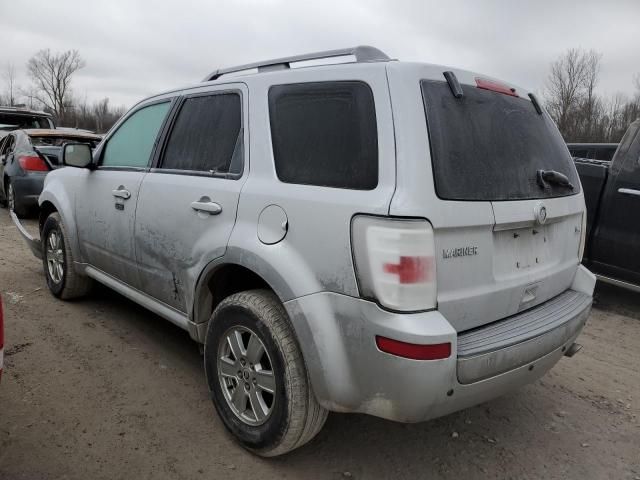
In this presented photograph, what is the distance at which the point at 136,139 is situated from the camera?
3719mm

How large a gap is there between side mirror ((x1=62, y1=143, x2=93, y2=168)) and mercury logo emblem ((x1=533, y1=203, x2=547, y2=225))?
3223 mm

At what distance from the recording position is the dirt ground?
2537mm

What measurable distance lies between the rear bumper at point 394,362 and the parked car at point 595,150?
6213 mm

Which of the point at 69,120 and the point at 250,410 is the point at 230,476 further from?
the point at 69,120

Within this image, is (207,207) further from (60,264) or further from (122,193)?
(60,264)

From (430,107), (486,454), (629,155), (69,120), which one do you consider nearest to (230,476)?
(486,454)

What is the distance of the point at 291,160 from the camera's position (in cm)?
248

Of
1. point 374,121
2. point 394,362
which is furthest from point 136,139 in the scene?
point 394,362

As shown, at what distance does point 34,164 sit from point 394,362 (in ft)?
27.7

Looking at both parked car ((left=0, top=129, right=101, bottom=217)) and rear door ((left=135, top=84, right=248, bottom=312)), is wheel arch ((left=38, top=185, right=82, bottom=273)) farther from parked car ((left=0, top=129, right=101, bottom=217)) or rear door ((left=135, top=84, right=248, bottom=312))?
parked car ((left=0, top=129, right=101, bottom=217))

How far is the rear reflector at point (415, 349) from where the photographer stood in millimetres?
1963

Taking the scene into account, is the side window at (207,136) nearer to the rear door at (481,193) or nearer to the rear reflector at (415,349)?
the rear door at (481,193)

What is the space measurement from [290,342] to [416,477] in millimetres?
944

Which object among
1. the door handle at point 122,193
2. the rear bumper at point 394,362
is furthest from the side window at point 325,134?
the door handle at point 122,193
